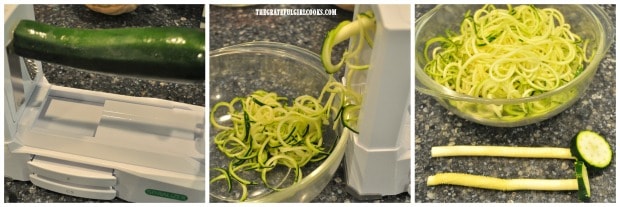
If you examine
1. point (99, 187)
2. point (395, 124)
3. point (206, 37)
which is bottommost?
point (99, 187)

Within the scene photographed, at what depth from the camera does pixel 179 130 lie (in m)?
1.03

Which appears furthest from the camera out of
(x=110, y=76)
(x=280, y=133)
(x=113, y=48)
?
(x=110, y=76)

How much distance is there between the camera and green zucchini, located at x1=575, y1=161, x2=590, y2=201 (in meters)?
1.04

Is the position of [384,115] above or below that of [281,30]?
below

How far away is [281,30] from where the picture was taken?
1040 millimetres

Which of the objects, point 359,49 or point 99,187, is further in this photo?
point 99,187

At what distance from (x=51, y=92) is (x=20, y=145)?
96mm

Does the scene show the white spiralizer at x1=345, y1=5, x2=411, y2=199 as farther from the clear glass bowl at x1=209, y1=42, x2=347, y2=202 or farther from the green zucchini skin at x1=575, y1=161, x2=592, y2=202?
the green zucchini skin at x1=575, y1=161, x2=592, y2=202

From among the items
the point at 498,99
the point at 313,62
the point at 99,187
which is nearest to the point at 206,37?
the point at 313,62

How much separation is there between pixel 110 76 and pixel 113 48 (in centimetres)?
22

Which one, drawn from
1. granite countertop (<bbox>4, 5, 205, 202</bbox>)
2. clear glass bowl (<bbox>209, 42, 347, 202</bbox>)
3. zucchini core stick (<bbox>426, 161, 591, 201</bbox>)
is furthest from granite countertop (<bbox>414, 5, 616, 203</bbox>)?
granite countertop (<bbox>4, 5, 205, 202</bbox>)

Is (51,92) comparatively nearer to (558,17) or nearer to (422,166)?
(422,166)

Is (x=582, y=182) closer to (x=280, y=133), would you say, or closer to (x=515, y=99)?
(x=515, y=99)

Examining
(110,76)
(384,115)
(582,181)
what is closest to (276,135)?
(384,115)
